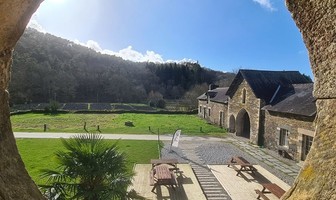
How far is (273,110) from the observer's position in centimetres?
1967

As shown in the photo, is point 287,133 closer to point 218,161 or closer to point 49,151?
point 218,161

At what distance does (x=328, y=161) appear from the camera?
1659 mm

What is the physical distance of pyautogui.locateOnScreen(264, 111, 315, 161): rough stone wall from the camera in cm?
1616

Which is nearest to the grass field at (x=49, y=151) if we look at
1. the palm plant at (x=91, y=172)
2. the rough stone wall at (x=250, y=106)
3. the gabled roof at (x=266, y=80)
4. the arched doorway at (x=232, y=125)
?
the palm plant at (x=91, y=172)

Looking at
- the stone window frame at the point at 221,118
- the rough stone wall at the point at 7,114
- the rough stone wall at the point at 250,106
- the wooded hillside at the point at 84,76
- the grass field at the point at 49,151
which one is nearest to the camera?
the rough stone wall at the point at 7,114

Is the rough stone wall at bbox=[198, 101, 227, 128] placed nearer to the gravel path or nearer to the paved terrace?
the paved terrace

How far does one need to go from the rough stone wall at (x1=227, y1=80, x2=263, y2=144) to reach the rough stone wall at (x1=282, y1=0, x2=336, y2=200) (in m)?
21.0

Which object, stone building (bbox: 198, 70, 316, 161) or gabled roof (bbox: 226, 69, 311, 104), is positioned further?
gabled roof (bbox: 226, 69, 311, 104)

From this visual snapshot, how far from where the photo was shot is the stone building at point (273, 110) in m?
16.5

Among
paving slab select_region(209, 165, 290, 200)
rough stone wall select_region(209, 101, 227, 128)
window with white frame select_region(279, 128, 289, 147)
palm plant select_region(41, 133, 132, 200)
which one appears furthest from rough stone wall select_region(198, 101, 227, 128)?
palm plant select_region(41, 133, 132, 200)

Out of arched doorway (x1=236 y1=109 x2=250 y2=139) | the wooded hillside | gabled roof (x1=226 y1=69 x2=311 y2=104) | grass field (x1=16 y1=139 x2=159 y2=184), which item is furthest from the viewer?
the wooded hillside

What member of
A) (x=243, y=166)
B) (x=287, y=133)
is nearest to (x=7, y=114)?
(x=243, y=166)

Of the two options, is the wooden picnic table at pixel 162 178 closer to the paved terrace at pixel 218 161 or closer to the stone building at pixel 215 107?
the paved terrace at pixel 218 161

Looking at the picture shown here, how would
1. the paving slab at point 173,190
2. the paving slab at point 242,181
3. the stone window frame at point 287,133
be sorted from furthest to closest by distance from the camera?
the stone window frame at point 287,133
the paving slab at point 242,181
the paving slab at point 173,190
